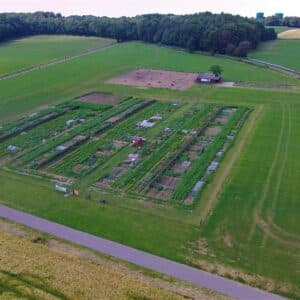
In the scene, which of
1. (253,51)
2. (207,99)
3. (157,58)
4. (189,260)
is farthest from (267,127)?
(253,51)

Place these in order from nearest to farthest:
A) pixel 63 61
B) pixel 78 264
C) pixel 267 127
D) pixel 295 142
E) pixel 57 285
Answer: pixel 57 285 < pixel 78 264 < pixel 295 142 < pixel 267 127 < pixel 63 61

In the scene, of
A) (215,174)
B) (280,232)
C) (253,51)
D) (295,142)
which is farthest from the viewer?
(253,51)

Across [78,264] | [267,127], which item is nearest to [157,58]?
[267,127]

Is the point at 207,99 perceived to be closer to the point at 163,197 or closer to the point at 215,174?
the point at 215,174

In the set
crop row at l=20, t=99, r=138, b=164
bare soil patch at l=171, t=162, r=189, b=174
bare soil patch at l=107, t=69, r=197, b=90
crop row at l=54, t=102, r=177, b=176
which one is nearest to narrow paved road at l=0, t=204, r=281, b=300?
crop row at l=54, t=102, r=177, b=176

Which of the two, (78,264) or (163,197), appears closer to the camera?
(78,264)

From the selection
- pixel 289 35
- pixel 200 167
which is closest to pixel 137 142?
pixel 200 167

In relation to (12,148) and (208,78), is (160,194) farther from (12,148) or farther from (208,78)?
(208,78)
